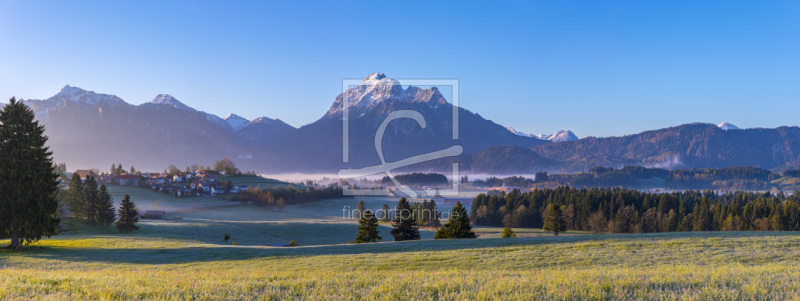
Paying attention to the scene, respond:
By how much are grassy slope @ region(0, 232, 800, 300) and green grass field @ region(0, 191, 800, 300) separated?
0.05 m

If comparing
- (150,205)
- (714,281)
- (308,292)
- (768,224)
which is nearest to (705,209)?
(768,224)

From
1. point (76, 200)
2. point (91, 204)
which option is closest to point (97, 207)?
point (91, 204)

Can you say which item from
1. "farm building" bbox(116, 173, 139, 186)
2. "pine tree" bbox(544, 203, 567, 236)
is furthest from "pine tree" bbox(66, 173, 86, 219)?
"farm building" bbox(116, 173, 139, 186)

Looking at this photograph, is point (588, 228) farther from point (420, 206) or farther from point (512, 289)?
point (512, 289)

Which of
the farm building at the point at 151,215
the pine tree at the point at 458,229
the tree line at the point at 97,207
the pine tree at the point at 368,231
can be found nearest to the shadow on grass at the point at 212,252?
the pine tree at the point at 458,229

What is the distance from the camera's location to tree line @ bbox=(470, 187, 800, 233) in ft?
294

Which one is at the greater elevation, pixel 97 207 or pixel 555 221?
pixel 97 207

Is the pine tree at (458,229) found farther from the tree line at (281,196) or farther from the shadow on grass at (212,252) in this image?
the tree line at (281,196)

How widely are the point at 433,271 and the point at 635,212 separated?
107 metres

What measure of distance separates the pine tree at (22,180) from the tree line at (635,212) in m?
75.8

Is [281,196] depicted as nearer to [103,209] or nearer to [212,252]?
[103,209]

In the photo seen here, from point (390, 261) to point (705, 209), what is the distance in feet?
339

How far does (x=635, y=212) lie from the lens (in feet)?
354

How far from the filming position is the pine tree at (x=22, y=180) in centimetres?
3750
